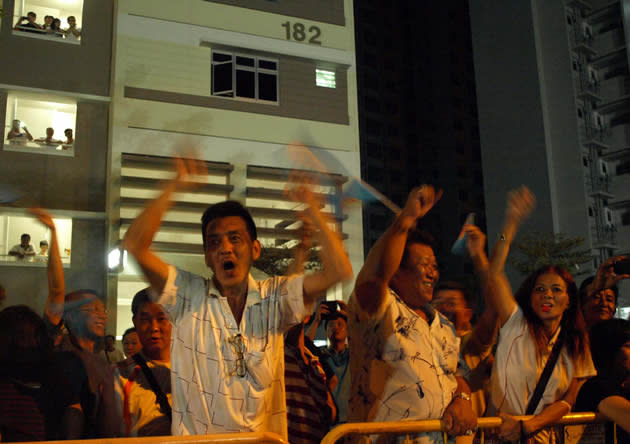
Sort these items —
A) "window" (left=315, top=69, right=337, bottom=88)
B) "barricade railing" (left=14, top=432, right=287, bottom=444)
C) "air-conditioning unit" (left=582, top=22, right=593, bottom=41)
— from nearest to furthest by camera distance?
"barricade railing" (left=14, top=432, right=287, bottom=444), "window" (left=315, top=69, right=337, bottom=88), "air-conditioning unit" (left=582, top=22, right=593, bottom=41)

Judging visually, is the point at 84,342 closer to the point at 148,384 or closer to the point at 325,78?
the point at 148,384

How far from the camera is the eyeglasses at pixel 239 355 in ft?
6.72

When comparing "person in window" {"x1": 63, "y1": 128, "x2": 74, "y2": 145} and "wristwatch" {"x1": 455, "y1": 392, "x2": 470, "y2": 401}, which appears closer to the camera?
"wristwatch" {"x1": 455, "y1": 392, "x2": 470, "y2": 401}

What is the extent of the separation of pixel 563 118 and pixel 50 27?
74.6ft

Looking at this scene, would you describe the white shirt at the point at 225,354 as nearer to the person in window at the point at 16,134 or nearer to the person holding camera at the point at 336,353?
the person holding camera at the point at 336,353

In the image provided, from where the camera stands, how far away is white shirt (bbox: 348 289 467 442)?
2422 millimetres

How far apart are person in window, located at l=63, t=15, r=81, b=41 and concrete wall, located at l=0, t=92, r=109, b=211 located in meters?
1.17

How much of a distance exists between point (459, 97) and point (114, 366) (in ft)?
154

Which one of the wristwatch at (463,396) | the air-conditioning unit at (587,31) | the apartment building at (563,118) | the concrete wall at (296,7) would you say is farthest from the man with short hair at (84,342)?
the air-conditioning unit at (587,31)

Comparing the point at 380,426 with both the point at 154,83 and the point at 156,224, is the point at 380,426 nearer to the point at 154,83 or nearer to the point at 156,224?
the point at 156,224

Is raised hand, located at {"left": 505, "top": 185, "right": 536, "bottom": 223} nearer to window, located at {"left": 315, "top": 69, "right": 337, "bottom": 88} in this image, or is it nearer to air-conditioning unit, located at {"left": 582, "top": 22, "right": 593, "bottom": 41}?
window, located at {"left": 315, "top": 69, "right": 337, "bottom": 88}

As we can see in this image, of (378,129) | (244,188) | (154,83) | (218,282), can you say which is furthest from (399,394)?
(378,129)

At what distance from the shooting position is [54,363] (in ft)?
8.82

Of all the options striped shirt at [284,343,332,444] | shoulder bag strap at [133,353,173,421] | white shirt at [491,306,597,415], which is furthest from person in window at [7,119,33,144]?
white shirt at [491,306,597,415]
